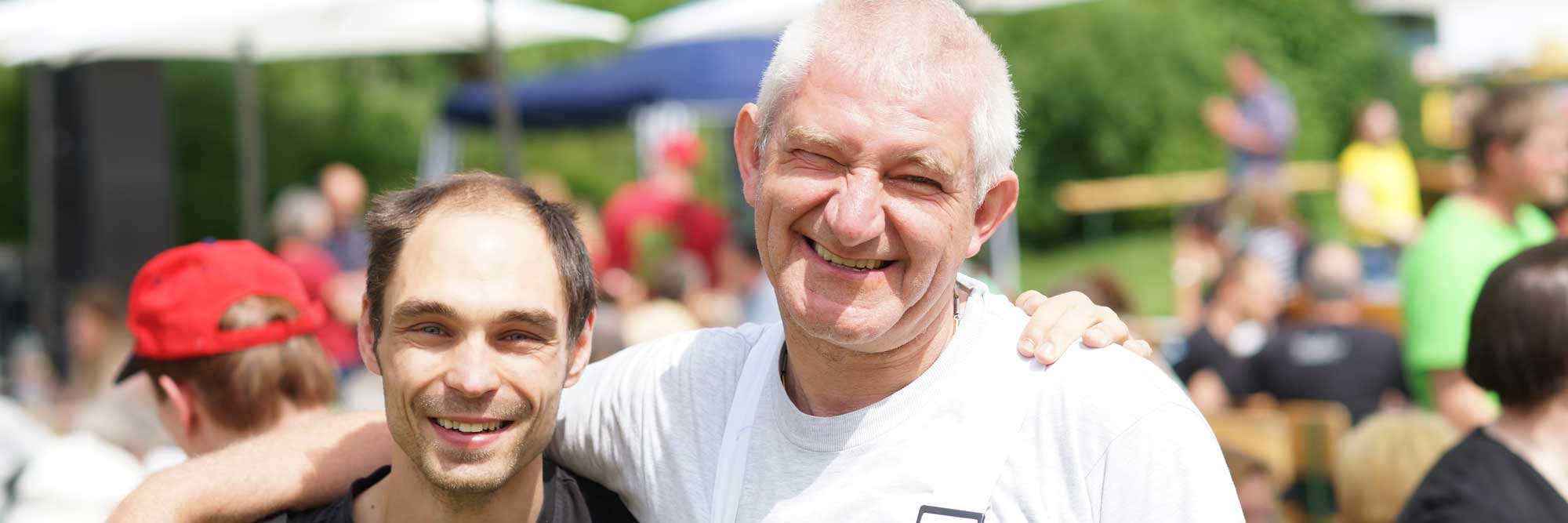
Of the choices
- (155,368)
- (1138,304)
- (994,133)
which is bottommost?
(1138,304)

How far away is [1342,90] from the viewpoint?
23.6 m

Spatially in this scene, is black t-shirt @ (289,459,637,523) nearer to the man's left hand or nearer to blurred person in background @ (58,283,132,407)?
the man's left hand

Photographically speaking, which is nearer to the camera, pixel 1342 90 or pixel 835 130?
pixel 835 130

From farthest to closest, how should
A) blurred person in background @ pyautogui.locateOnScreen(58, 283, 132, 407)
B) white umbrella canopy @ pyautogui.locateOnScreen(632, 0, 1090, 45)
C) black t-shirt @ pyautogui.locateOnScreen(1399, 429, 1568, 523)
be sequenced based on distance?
white umbrella canopy @ pyautogui.locateOnScreen(632, 0, 1090, 45) → blurred person in background @ pyautogui.locateOnScreen(58, 283, 132, 407) → black t-shirt @ pyautogui.locateOnScreen(1399, 429, 1568, 523)

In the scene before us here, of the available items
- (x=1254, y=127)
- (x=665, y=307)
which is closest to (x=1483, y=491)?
(x=665, y=307)

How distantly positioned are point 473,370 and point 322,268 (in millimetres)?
6340

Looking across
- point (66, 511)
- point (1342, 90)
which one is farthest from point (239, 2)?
point (1342, 90)

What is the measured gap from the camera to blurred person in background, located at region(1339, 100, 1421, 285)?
962 cm

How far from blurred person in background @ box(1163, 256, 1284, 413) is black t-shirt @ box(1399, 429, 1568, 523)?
3.67 metres

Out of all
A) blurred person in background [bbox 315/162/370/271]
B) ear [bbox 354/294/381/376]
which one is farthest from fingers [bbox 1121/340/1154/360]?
blurred person in background [bbox 315/162/370/271]

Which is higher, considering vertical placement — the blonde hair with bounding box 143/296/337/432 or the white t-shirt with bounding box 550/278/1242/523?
the white t-shirt with bounding box 550/278/1242/523

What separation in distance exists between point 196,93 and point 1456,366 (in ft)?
67.8

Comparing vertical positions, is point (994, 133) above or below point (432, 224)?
above

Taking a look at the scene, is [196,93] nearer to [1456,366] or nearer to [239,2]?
[239,2]
